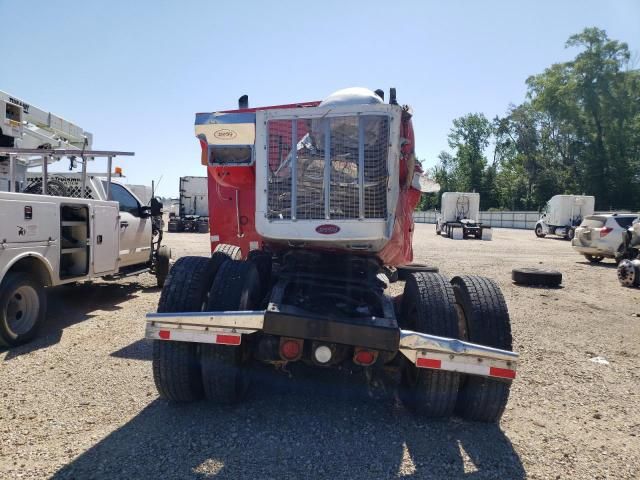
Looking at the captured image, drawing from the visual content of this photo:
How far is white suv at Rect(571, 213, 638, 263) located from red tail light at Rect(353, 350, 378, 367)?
550 inches

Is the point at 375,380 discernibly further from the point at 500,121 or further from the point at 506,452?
the point at 500,121

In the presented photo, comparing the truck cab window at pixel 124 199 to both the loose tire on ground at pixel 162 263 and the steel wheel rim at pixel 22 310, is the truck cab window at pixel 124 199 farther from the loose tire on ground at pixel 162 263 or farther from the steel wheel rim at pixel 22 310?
the steel wheel rim at pixel 22 310

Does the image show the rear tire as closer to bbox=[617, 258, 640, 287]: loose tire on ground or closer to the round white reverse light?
the round white reverse light

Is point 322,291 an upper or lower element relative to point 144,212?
lower

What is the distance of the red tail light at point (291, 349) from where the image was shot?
3152 millimetres

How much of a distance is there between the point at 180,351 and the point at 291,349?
86cm

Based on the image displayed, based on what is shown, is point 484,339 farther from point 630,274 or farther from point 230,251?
point 630,274

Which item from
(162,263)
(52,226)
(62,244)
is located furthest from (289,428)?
(162,263)

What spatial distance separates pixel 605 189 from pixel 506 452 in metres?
55.9

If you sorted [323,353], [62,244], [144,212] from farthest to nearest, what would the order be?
1. [144,212]
2. [62,244]
3. [323,353]

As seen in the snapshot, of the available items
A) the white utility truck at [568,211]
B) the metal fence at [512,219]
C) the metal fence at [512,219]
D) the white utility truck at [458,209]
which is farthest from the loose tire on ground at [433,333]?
the metal fence at [512,219]

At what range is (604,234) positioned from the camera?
1469cm

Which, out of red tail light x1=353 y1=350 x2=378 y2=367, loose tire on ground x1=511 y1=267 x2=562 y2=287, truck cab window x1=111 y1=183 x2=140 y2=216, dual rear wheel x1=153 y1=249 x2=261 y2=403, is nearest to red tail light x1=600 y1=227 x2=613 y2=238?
loose tire on ground x1=511 y1=267 x2=562 y2=287

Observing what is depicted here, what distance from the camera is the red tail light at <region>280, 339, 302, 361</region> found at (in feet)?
10.3
